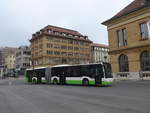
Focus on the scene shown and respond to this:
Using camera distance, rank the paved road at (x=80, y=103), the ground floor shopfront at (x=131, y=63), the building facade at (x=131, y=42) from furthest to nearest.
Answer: the building facade at (x=131, y=42), the ground floor shopfront at (x=131, y=63), the paved road at (x=80, y=103)

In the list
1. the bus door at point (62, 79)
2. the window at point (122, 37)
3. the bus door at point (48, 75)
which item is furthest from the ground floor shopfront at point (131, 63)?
the bus door at point (48, 75)

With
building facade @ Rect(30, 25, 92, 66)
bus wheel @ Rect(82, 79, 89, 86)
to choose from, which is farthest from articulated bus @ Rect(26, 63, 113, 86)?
building facade @ Rect(30, 25, 92, 66)

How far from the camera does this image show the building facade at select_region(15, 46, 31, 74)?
8325cm

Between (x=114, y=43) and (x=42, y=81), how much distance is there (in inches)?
600

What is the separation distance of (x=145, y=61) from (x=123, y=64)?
427cm

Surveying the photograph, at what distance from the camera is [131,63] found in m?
27.1

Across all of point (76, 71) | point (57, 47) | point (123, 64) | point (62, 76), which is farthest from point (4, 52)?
point (76, 71)

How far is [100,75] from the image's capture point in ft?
65.8

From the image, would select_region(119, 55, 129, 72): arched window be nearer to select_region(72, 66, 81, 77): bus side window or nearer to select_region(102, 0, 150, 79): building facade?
select_region(102, 0, 150, 79): building facade

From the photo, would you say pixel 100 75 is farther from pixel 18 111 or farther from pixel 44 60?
pixel 44 60

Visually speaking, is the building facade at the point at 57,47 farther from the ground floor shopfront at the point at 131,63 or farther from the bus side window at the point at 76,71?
the bus side window at the point at 76,71

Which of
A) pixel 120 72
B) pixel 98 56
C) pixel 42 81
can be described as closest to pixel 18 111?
pixel 42 81

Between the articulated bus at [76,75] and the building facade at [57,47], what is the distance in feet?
123

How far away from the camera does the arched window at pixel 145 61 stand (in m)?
25.1
